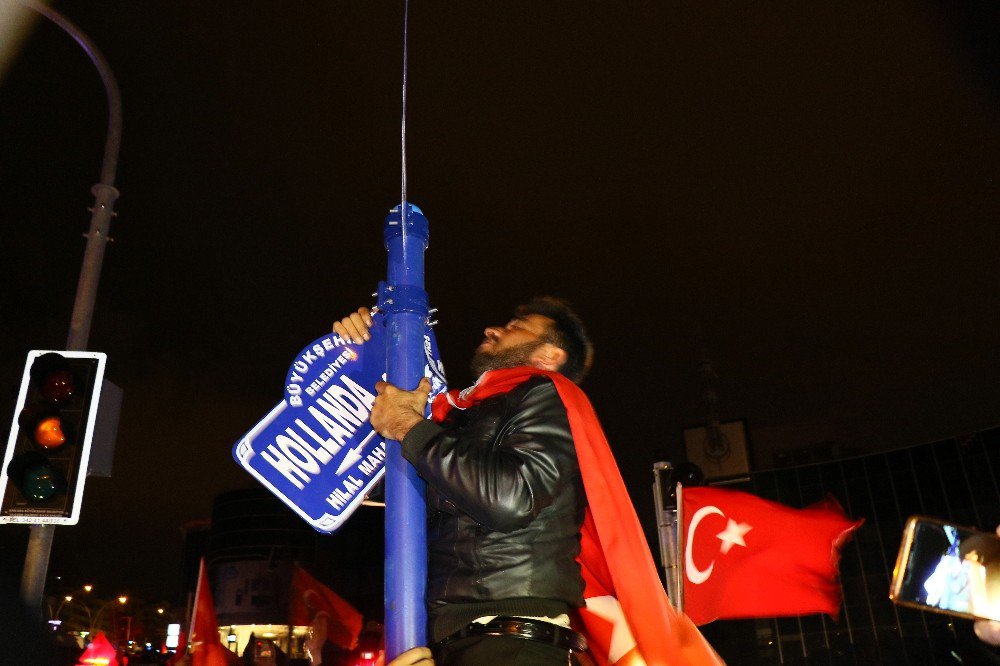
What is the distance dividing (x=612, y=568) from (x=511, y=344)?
3.84ft

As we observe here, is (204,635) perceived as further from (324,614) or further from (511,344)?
(511,344)

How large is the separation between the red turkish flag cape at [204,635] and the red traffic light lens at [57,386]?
24.2 feet

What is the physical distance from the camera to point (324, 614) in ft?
56.9

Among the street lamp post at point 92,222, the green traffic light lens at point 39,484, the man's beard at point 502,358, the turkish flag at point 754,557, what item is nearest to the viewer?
the man's beard at point 502,358

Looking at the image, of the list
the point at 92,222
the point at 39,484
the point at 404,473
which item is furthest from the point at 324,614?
the point at 404,473

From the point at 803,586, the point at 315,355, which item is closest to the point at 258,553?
the point at 803,586

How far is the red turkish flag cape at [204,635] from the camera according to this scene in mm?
12250

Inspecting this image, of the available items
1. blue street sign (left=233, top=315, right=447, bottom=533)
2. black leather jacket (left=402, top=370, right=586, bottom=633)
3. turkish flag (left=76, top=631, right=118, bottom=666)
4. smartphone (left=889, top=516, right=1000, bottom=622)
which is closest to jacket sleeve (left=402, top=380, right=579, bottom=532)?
black leather jacket (left=402, top=370, right=586, bottom=633)

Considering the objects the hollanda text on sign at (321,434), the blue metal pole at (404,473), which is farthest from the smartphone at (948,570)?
the hollanda text on sign at (321,434)

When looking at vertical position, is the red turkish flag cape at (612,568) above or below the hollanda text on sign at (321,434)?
below

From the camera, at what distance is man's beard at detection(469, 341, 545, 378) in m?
3.56

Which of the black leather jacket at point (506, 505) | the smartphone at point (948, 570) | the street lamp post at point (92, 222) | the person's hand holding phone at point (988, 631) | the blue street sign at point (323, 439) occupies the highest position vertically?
the street lamp post at point (92, 222)

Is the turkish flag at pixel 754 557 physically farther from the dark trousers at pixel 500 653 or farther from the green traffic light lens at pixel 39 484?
the dark trousers at pixel 500 653

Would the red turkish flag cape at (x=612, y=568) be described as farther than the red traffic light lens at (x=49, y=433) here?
No
